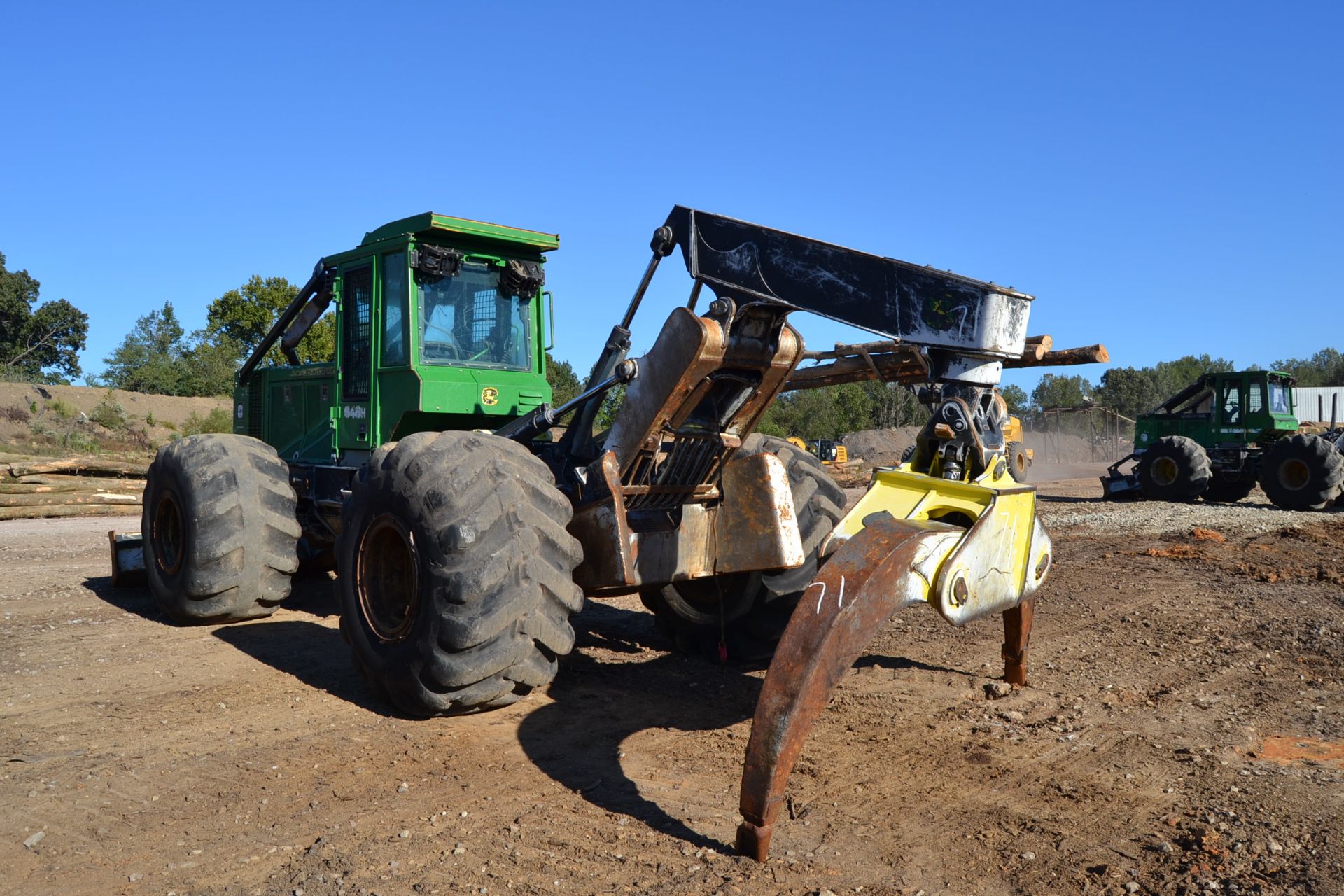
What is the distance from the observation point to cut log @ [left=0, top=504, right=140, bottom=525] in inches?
594

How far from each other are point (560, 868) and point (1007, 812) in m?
1.78

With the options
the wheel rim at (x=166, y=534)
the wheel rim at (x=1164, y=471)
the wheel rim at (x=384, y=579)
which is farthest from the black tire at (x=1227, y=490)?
the wheel rim at (x=166, y=534)

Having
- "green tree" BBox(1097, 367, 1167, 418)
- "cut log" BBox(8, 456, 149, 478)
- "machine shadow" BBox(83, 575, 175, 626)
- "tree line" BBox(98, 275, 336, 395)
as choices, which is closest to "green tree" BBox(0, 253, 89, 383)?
"tree line" BBox(98, 275, 336, 395)

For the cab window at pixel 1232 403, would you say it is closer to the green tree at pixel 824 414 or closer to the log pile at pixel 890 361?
the log pile at pixel 890 361

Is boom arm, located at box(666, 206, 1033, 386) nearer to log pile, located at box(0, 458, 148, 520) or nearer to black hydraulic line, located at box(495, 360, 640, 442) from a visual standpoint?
black hydraulic line, located at box(495, 360, 640, 442)

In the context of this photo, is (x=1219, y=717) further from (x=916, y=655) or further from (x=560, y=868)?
(x=560, y=868)

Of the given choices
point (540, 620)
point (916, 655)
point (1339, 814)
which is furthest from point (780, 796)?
point (916, 655)

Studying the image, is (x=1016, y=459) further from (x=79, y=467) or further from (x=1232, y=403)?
(x=1232, y=403)

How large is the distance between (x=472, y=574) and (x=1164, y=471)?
1811 centimetres

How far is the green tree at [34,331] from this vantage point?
151 ft

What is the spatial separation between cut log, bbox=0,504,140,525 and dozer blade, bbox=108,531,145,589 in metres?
8.11

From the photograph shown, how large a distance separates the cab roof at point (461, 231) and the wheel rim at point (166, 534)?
258 centimetres

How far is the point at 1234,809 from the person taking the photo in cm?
386

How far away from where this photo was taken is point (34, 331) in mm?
47938
